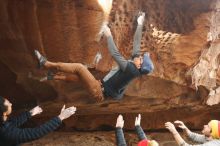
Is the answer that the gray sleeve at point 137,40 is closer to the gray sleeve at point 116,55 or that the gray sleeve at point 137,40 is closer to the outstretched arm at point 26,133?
the gray sleeve at point 116,55

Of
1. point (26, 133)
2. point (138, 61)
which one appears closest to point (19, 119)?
point (26, 133)

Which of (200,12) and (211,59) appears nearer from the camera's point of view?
(200,12)

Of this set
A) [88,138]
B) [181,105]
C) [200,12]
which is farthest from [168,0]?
[88,138]

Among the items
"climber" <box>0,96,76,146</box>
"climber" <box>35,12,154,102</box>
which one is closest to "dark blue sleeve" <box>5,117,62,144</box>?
"climber" <box>0,96,76,146</box>

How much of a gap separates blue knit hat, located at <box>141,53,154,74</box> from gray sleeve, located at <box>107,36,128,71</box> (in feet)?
0.90

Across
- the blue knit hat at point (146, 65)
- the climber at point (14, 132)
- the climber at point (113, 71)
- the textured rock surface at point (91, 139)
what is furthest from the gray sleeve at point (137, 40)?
the textured rock surface at point (91, 139)

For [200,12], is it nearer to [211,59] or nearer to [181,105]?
[211,59]

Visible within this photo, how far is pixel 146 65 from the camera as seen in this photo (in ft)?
17.2

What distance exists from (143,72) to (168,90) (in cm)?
92

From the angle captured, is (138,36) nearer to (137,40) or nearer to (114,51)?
(137,40)

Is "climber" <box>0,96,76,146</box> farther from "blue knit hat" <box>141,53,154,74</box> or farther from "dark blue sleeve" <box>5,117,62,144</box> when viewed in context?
"blue knit hat" <box>141,53,154,74</box>

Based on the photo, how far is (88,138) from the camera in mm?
6836

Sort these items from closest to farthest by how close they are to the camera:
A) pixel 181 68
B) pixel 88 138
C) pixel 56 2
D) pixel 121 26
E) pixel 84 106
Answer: pixel 56 2
pixel 121 26
pixel 181 68
pixel 84 106
pixel 88 138

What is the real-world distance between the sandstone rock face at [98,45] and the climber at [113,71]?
0.31 ft
